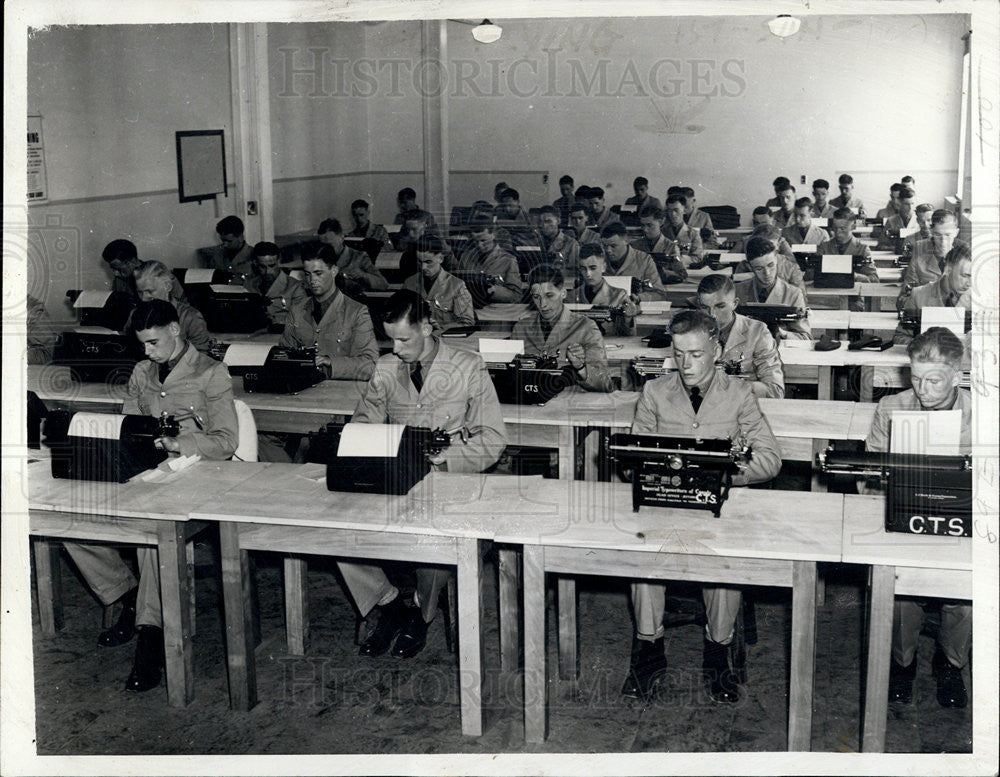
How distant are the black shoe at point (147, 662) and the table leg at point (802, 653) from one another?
1.88 metres

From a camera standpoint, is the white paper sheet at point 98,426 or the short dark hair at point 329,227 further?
the short dark hair at point 329,227

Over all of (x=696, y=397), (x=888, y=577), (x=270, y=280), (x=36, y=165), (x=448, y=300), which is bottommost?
(x=888, y=577)

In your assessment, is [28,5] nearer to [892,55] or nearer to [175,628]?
[175,628]

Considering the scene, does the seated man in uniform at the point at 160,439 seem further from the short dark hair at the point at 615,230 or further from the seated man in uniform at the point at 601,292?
the short dark hair at the point at 615,230

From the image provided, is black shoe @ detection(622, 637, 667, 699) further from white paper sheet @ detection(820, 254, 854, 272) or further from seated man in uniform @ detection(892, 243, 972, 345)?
white paper sheet @ detection(820, 254, 854, 272)

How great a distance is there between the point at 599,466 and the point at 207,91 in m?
5.49

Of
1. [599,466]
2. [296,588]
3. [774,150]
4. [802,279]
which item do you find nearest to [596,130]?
[774,150]

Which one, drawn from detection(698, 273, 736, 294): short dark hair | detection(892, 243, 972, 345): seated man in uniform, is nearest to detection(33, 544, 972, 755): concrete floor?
detection(698, 273, 736, 294): short dark hair

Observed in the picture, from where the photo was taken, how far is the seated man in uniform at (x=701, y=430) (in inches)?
Answer: 117

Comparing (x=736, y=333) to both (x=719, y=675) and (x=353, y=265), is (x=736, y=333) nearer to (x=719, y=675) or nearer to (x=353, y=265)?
(x=719, y=675)

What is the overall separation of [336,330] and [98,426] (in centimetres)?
217

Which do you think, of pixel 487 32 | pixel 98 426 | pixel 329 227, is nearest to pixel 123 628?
pixel 98 426

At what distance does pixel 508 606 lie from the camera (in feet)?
9.43

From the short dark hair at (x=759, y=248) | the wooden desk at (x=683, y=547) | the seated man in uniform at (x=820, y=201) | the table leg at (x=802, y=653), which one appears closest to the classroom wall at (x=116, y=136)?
the short dark hair at (x=759, y=248)
